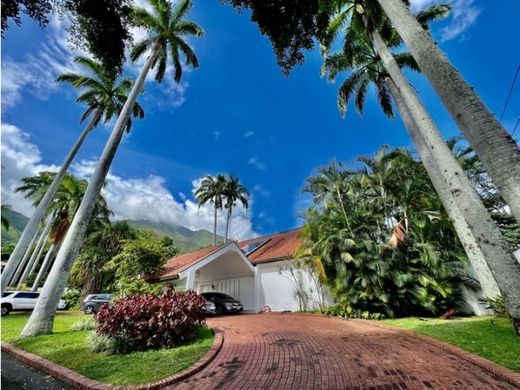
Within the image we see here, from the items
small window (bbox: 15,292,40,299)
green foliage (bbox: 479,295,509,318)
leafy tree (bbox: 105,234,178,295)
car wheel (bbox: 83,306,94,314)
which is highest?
leafy tree (bbox: 105,234,178,295)

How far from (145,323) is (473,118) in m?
8.32

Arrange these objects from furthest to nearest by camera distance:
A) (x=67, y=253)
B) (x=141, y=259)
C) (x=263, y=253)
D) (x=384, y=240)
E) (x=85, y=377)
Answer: (x=263, y=253), (x=141, y=259), (x=384, y=240), (x=67, y=253), (x=85, y=377)

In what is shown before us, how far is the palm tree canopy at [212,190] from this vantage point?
37.4 m

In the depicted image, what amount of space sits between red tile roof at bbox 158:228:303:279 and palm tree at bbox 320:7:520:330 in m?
9.29

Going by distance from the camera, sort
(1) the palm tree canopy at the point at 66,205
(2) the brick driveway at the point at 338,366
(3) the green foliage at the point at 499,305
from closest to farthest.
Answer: (2) the brick driveway at the point at 338,366 < (3) the green foliage at the point at 499,305 < (1) the palm tree canopy at the point at 66,205

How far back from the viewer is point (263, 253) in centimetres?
2111

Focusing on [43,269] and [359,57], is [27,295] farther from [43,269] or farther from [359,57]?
[359,57]

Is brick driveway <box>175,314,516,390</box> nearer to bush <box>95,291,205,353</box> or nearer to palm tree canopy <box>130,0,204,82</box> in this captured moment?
bush <box>95,291,205,353</box>

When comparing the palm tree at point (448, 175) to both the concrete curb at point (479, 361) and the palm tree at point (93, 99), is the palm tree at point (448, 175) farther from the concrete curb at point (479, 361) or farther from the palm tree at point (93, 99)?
the palm tree at point (93, 99)

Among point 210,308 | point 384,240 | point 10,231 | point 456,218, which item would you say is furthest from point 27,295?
point 10,231

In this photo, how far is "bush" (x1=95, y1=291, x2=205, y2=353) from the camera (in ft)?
23.6

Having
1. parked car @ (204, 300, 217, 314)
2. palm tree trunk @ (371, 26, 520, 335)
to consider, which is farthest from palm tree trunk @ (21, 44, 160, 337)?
palm tree trunk @ (371, 26, 520, 335)

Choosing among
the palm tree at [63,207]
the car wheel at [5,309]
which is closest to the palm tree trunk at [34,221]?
the car wheel at [5,309]

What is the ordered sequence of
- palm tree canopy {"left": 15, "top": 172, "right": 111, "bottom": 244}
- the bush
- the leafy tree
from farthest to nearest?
palm tree canopy {"left": 15, "top": 172, "right": 111, "bottom": 244}, the leafy tree, the bush
